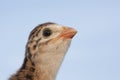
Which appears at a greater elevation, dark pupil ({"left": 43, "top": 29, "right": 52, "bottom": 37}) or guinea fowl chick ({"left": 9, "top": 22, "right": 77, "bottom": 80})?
dark pupil ({"left": 43, "top": 29, "right": 52, "bottom": 37})

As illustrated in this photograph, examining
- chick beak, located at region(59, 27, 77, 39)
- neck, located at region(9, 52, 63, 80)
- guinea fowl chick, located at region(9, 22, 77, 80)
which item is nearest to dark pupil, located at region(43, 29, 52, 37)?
guinea fowl chick, located at region(9, 22, 77, 80)

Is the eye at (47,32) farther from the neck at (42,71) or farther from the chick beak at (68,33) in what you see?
the neck at (42,71)

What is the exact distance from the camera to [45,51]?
16016 mm

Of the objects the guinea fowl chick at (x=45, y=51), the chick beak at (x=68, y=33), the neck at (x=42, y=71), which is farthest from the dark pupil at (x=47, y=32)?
the neck at (x=42, y=71)

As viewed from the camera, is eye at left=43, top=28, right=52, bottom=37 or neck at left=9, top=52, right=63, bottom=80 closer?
neck at left=9, top=52, right=63, bottom=80

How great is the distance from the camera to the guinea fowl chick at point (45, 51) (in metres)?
15.8

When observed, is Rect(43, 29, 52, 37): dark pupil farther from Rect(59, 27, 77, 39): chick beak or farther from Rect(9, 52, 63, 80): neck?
Rect(9, 52, 63, 80): neck

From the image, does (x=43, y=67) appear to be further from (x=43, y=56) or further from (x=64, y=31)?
(x=64, y=31)

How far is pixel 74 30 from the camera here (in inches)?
669

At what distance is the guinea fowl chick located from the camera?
51.9ft

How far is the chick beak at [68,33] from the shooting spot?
16.6 meters

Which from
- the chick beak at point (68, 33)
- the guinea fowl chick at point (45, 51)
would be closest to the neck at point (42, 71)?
the guinea fowl chick at point (45, 51)

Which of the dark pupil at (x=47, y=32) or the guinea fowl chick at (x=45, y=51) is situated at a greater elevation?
the dark pupil at (x=47, y=32)

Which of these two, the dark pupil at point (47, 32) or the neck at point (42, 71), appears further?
the dark pupil at point (47, 32)
